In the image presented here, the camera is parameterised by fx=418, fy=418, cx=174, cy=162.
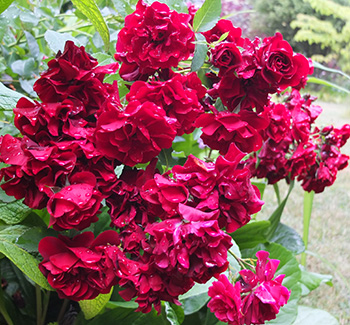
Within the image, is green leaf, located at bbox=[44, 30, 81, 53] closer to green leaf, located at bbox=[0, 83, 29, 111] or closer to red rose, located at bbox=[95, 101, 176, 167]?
green leaf, located at bbox=[0, 83, 29, 111]

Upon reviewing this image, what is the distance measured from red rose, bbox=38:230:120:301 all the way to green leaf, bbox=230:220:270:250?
489mm

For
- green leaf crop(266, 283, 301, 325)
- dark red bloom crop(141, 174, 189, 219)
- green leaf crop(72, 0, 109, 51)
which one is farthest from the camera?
green leaf crop(266, 283, 301, 325)

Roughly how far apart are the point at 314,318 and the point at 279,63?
0.70m

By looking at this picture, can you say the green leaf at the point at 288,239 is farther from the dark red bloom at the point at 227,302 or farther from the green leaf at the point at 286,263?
the dark red bloom at the point at 227,302

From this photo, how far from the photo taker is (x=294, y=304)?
0.72 meters

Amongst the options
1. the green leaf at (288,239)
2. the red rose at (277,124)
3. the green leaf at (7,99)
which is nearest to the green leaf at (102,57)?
the green leaf at (7,99)

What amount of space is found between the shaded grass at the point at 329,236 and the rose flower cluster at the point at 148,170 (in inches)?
32.8

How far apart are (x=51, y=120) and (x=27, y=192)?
70 millimetres

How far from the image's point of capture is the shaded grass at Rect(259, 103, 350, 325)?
1.40 m

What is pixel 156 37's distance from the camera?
0.40 m

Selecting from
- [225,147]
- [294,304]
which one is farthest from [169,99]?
[294,304]

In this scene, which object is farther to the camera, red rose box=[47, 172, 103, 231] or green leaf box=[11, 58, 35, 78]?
green leaf box=[11, 58, 35, 78]

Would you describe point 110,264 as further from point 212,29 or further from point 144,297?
point 212,29

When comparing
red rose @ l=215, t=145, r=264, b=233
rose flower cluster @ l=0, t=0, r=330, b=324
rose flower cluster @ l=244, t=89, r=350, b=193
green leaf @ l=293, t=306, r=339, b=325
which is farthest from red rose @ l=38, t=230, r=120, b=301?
green leaf @ l=293, t=306, r=339, b=325
